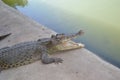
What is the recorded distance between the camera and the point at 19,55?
4895 millimetres

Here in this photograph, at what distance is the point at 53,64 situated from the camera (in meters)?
4.55

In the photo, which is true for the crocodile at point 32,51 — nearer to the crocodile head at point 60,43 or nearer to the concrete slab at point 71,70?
the crocodile head at point 60,43

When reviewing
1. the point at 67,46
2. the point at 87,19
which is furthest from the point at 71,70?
the point at 87,19

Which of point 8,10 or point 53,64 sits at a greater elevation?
point 8,10

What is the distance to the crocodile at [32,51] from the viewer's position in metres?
4.81

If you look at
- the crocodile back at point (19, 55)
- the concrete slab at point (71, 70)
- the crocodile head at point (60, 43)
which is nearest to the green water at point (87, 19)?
the crocodile head at point (60, 43)

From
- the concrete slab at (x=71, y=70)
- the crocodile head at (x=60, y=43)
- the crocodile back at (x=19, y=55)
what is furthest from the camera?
the crocodile head at (x=60, y=43)

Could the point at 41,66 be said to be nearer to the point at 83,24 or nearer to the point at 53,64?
the point at 53,64

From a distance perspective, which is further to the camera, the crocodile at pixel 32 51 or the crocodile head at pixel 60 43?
the crocodile head at pixel 60 43

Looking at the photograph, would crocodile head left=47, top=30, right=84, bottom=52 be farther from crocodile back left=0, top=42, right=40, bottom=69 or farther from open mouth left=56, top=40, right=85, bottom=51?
crocodile back left=0, top=42, right=40, bottom=69

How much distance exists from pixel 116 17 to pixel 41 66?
5.69 m

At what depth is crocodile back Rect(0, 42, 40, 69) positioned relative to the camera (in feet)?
15.8

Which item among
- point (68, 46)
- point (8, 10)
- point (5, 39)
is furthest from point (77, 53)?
point (8, 10)

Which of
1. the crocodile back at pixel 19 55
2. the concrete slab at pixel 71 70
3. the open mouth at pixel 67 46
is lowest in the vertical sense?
the concrete slab at pixel 71 70
